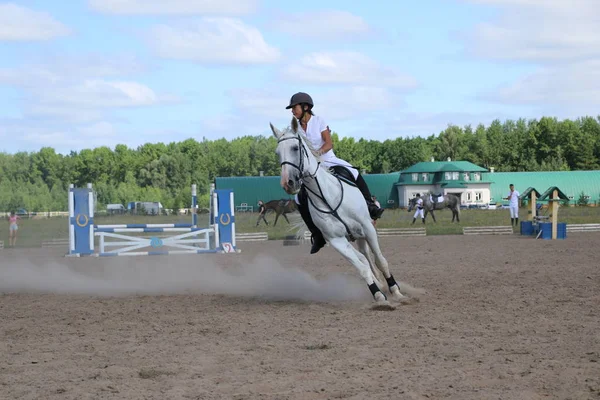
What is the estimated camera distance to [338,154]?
12181 cm

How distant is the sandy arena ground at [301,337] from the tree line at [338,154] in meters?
104

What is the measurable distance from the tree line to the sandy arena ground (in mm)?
104047

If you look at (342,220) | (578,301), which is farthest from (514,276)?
(342,220)

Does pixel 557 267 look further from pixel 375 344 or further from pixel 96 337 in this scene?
pixel 96 337

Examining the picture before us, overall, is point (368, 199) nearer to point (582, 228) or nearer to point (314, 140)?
point (314, 140)

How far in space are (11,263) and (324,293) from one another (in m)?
12.0

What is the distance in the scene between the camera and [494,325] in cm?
848

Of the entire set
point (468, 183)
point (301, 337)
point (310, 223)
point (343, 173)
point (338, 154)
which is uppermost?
point (338, 154)

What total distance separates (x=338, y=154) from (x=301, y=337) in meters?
114

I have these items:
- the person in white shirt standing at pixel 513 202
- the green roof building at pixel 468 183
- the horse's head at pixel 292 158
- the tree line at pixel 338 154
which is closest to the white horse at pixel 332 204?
the horse's head at pixel 292 158

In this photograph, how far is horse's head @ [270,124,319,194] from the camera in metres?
10.0

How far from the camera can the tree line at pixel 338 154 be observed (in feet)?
409

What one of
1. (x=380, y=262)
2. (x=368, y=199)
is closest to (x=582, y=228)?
(x=368, y=199)

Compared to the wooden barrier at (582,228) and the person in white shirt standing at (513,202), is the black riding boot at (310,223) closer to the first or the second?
the wooden barrier at (582,228)
